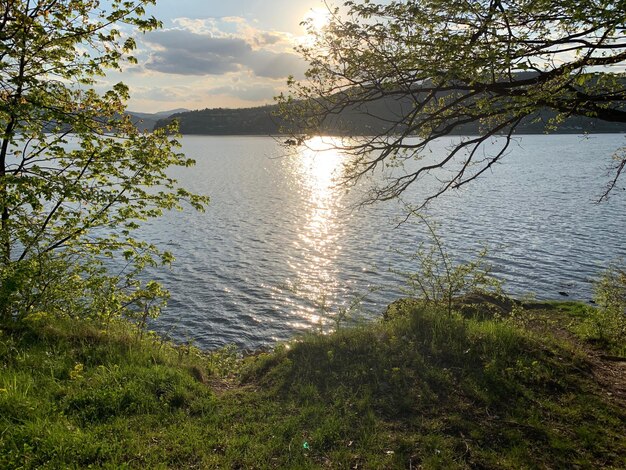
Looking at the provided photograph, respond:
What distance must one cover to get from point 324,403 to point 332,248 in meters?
22.0

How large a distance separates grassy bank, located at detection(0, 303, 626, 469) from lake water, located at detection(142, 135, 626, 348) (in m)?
3.41

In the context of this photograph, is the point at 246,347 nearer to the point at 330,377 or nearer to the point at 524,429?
the point at 330,377

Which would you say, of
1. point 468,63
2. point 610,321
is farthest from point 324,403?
point 610,321

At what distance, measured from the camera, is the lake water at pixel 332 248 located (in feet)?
64.1

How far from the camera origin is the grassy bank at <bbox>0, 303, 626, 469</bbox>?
18.6 feet

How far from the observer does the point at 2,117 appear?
8195 millimetres

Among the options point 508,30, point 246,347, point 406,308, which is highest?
point 508,30

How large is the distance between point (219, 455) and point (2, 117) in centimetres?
768

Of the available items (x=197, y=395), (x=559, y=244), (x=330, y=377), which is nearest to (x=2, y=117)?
(x=197, y=395)

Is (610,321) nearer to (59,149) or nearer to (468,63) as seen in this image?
(468,63)

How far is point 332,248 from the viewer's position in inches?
1147

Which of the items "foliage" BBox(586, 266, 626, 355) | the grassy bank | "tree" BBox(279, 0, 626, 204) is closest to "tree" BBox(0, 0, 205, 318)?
the grassy bank

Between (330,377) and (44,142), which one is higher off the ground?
(44,142)

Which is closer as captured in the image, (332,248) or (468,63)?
(468,63)
